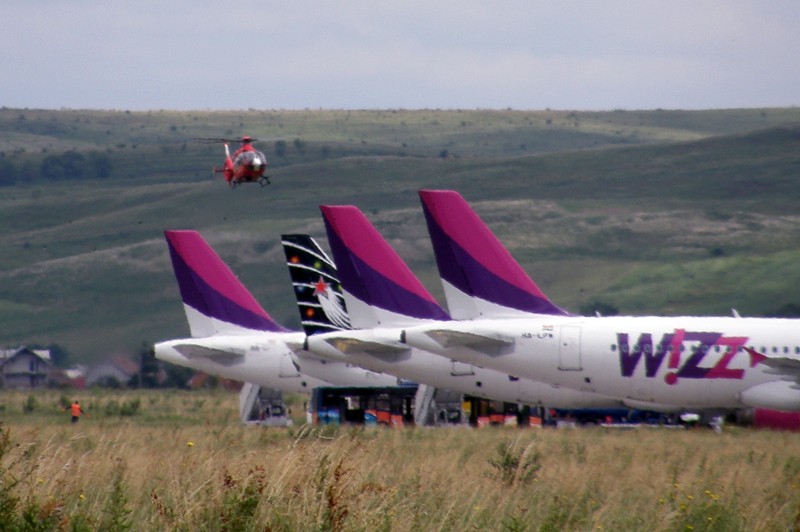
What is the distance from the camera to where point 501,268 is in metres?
45.2

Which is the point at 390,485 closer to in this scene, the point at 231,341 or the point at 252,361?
the point at 252,361

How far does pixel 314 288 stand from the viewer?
186ft

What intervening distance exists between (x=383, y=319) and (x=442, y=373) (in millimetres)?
2884

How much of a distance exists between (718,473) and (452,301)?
769 inches

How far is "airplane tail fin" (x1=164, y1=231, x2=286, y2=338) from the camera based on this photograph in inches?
2276

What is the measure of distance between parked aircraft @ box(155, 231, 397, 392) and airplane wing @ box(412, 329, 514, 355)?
11.7 m

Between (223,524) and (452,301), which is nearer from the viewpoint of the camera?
(223,524)

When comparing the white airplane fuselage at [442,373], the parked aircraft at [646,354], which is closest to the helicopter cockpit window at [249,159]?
the white airplane fuselage at [442,373]

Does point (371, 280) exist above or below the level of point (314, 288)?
above

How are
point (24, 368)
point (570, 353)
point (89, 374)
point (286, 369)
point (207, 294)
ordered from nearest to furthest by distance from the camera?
point (570, 353) < point (286, 369) < point (207, 294) < point (89, 374) < point (24, 368)

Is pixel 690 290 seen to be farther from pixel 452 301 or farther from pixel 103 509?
pixel 103 509

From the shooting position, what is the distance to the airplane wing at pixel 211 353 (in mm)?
55406

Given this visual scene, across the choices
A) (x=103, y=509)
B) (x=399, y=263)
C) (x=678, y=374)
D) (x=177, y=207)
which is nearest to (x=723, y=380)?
(x=678, y=374)

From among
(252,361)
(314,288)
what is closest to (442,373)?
(314,288)
